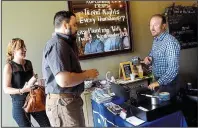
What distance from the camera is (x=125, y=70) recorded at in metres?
2.65

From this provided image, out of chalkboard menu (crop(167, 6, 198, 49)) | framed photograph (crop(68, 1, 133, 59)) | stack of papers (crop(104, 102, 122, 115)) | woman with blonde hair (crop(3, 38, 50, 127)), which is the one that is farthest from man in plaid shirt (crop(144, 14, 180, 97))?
woman with blonde hair (crop(3, 38, 50, 127))

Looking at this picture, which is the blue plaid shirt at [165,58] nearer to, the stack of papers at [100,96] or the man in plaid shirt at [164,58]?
the man in plaid shirt at [164,58]

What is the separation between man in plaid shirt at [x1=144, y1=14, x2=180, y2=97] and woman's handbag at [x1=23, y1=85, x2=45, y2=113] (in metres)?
1.01

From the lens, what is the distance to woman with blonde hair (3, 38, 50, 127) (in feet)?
5.96

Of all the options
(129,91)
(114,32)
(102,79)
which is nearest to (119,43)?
(114,32)

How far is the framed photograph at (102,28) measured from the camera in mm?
2457

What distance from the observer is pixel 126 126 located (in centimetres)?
153

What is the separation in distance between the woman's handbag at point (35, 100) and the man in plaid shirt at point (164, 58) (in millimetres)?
1009

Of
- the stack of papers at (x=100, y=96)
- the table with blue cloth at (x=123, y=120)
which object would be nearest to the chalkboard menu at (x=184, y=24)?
the stack of papers at (x=100, y=96)

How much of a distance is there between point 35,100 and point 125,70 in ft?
4.08

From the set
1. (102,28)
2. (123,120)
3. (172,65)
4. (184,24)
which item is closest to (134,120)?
(123,120)

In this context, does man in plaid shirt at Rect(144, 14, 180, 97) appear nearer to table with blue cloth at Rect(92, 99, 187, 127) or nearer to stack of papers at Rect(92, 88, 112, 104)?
table with blue cloth at Rect(92, 99, 187, 127)

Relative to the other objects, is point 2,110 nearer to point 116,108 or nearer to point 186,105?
point 116,108

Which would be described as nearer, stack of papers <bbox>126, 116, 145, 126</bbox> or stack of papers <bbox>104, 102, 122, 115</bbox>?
stack of papers <bbox>126, 116, 145, 126</bbox>
